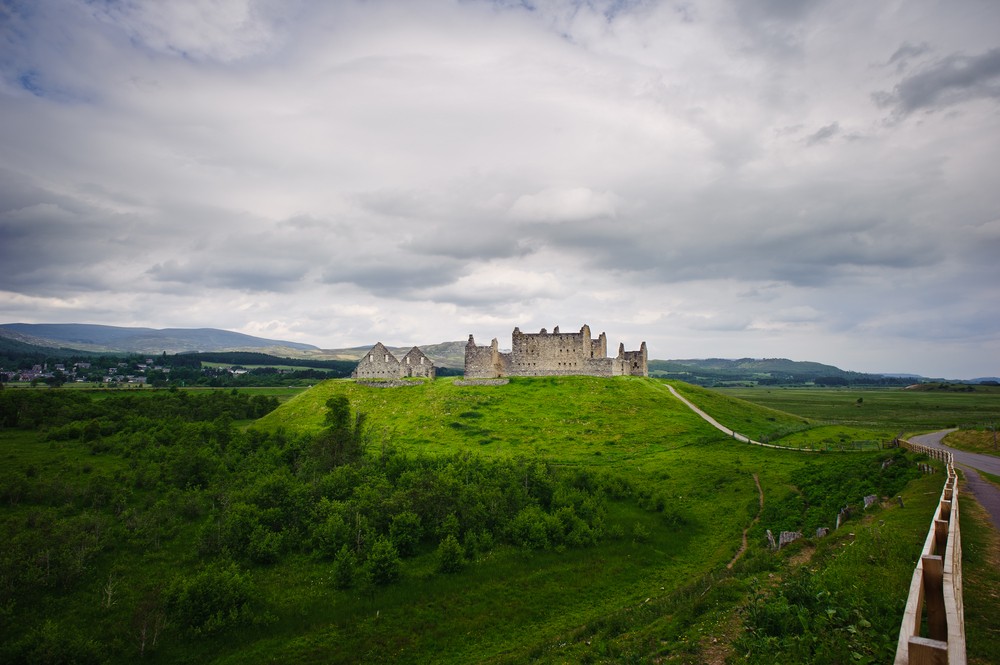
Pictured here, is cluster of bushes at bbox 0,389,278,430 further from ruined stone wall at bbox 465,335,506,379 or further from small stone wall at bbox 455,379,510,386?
ruined stone wall at bbox 465,335,506,379

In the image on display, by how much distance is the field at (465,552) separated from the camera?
26656mm

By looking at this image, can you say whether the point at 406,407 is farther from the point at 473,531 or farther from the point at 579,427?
the point at 473,531

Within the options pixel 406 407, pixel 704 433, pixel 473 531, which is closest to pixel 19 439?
pixel 406 407

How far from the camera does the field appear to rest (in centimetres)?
2666

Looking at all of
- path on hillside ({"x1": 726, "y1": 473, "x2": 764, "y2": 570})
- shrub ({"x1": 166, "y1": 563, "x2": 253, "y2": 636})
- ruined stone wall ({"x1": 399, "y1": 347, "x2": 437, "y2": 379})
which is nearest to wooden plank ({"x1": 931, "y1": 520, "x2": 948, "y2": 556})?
path on hillside ({"x1": 726, "y1": 473, "x2": 764, "y2": 570})

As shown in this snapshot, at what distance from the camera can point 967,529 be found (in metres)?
25.2

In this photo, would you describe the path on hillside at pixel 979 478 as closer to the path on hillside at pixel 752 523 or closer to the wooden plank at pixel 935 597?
the path on hillside at pixel 752 523

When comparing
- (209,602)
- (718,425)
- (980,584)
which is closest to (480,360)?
(718,425)

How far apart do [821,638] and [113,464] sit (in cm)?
9051

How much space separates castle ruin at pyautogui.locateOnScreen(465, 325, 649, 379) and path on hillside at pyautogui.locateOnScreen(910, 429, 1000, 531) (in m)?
69.1

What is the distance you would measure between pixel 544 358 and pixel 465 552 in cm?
8509

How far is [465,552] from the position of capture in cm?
4659

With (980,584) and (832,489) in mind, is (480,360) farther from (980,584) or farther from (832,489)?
(980,584)

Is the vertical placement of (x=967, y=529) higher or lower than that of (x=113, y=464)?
higher
